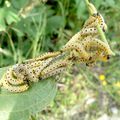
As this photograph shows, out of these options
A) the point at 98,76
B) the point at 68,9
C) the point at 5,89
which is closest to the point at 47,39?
the point at 68,9

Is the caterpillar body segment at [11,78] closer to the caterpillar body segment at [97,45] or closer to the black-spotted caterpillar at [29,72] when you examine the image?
the black-spotted caterpillar at [29,72]

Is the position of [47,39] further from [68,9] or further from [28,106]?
[28,106]

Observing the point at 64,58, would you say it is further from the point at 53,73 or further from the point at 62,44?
the point at 62,44

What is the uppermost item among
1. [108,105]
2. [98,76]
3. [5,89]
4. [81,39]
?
[81,39]

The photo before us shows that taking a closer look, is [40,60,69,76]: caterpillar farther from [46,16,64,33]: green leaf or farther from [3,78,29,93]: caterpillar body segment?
[46,16,64,33]: green leaf

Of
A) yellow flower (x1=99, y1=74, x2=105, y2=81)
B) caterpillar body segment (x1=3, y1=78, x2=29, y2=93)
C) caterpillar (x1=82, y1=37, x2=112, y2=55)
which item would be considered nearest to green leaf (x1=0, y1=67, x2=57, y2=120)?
caterpillar body segment (x1=3, y1=78, x2=29, y2=93)

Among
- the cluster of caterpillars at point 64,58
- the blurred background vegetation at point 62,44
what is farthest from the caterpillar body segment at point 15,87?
the blurred background vegetation at point 62,44

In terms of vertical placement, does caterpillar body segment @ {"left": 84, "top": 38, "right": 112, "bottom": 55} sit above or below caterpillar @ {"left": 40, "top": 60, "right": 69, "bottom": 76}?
above
